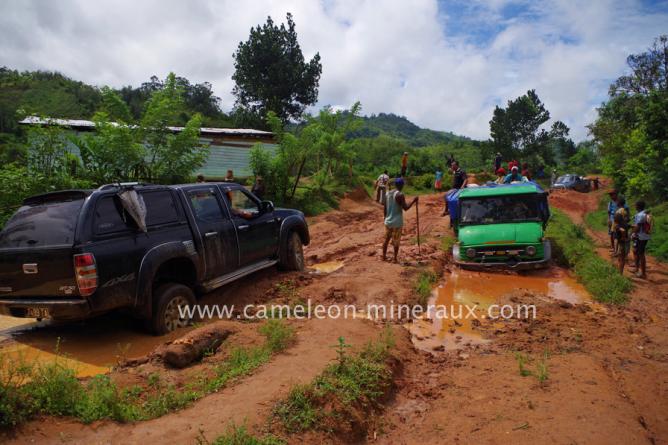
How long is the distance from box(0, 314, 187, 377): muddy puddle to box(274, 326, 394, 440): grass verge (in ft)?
7.23

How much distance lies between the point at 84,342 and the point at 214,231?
2.17m

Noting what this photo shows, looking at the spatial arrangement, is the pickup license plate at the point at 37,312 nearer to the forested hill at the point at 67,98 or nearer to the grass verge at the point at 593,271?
the grass verge at the point at 593,271

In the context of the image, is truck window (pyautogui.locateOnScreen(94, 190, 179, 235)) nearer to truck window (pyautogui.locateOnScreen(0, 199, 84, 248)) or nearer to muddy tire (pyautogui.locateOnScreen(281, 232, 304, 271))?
truck window (pyautogui.locateOnScreen(0, 199, 84, 248))

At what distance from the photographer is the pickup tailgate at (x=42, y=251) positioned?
4.99 metres

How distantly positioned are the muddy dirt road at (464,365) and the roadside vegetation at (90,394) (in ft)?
0.34

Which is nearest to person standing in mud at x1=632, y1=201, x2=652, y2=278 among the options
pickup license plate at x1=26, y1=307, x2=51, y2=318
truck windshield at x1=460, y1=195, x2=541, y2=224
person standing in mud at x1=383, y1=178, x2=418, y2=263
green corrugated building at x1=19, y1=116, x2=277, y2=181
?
truck windshield at x1=460, y1=195, x2=541, y2=224

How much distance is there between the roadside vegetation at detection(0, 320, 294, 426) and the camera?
3.31m

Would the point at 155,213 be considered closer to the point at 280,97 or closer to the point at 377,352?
the point at 377,352

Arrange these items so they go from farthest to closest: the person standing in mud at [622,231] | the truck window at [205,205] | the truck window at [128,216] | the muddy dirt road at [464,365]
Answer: the person standing in mud at [622,231]
the truck window at [205,205]
the truck window at [128,216]
the muddy dirt road at [464,365]

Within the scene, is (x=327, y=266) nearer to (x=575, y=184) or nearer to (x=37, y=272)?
(x=37, y=272)

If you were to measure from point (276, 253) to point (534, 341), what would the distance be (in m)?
4.44

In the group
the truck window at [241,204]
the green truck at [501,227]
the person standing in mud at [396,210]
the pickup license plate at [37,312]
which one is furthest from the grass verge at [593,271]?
the pickup license plate at [37,312]

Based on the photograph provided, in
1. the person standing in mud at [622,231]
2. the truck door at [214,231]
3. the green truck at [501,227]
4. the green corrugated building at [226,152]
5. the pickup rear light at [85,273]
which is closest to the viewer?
the pickup rear light at [85,273]

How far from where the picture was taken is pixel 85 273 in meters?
4.93
